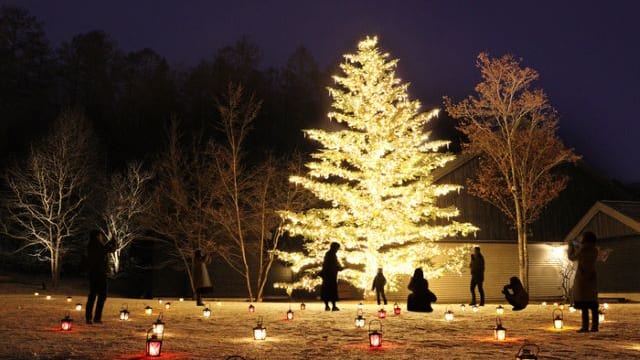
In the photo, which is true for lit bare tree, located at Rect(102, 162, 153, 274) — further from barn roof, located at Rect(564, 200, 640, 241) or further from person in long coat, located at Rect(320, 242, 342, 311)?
barn roof, located at Rect(564, 200, 640, 241)

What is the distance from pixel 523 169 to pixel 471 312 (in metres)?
11.9

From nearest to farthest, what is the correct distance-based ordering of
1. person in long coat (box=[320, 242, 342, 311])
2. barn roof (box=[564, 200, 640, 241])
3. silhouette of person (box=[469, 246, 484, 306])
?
person in long coat (box=[320, 242, 342, 311]) < silhouette of person (box=[469, 246, 484, 306]) < barn roof (box=[564, 200, 640, 241])

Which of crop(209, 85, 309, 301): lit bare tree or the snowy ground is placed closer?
the snowy ground

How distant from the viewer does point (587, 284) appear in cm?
1372

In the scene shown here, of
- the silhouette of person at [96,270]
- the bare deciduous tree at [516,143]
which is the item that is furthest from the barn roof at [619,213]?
the silhouette of person at [96,270]

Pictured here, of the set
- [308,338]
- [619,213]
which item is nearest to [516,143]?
[619,213]

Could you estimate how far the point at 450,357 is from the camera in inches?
392

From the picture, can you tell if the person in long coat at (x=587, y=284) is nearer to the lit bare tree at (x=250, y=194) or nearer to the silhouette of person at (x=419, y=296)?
the silhouette of person at (x=419, y=296)

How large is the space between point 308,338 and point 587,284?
19.0ft

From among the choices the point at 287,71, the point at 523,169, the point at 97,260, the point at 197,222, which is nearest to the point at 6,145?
the point at 287,71

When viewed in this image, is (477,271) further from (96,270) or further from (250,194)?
(96,270)

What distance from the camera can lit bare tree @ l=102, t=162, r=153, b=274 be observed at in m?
42.6

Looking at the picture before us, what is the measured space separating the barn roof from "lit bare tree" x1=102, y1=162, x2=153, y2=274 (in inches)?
986

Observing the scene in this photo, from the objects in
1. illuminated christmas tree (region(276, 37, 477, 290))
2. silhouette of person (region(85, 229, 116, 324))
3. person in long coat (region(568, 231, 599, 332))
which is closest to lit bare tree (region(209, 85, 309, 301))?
illuminated christmas tree (region(276, 37, 477, 290))
